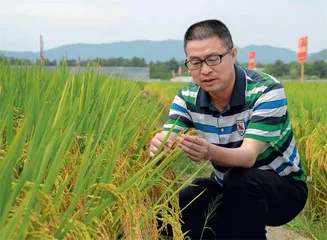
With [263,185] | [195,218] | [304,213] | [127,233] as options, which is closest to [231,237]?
[195,218]

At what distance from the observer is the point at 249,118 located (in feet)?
6.79

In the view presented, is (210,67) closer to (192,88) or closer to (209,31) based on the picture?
(209,31)

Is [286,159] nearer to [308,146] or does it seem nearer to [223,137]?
[223,137]

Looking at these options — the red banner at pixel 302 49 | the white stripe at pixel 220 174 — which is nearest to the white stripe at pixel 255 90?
the white stripe at pixel 220 174

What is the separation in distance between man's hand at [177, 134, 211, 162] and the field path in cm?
130

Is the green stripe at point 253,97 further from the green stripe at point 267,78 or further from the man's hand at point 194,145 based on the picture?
the man's hand at point 194,145

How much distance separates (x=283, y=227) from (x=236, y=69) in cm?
123

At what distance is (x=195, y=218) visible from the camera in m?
2.41

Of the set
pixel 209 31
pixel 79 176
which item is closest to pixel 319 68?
pixel 209 31

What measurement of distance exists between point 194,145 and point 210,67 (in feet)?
1.23

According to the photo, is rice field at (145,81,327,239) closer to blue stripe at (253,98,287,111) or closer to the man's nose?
blue stripe at (253,98,287,111)

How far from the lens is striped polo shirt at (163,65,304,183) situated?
1.98 m

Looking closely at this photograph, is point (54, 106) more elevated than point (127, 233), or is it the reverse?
point (54, 106)

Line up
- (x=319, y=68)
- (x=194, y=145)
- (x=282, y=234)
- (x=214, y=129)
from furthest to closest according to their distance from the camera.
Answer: (x=319, y=68), (x=282, y=234), (x=214, y=129), (x=194, y=145)
